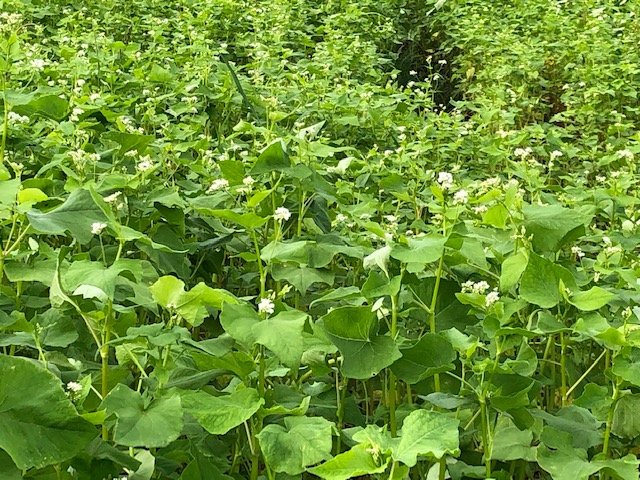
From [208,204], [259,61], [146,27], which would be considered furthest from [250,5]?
[208,204]

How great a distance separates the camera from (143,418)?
97 centimetres

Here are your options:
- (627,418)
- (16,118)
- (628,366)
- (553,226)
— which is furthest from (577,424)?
(16,118)

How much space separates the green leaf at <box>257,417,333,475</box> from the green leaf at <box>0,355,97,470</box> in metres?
0.22

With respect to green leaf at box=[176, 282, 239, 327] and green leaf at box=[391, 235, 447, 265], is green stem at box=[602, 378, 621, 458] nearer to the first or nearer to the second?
green leaf at box=[391, 235, 447, 265]

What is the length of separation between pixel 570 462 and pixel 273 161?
76cm

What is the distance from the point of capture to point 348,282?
1763 mm

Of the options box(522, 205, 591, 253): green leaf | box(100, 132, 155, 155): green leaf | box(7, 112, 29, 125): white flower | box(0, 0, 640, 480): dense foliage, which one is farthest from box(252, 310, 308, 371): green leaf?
box(7, 112, 29, 125): white flower

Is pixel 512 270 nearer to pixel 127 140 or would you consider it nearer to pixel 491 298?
pixel 491 298

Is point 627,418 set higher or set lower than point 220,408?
lower

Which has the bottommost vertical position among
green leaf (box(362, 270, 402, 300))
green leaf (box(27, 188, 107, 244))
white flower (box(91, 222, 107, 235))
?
green leaf (box(362, 270, 402, 300))

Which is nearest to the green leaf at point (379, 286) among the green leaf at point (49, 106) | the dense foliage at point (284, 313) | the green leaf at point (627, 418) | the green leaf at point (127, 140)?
the dense foliage at point (284, 313)

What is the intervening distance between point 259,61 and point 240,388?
9.03 feet

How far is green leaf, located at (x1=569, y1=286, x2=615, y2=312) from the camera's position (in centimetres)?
115

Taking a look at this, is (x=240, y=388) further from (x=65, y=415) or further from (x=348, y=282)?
(x=348, y=282)
